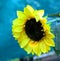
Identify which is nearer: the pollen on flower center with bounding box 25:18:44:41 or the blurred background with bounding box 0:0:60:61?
the pollen on flower center with bounding box 25:18:44:41

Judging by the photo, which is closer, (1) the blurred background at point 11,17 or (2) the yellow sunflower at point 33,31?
(2) the yellow sunflower at point 33,31

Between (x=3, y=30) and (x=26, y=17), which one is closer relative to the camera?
(x=26, y=17)

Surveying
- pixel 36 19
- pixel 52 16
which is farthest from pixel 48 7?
pixel 36 19

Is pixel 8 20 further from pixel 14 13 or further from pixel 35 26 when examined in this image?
pixel 35 26

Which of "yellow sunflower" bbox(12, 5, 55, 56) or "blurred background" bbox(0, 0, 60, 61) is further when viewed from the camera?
Result: "blurred background" bbox(0, 0, 60, 61)

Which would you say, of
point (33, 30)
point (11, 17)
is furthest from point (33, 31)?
point (11, 17)

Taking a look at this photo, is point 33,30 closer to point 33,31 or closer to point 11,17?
point 33,31
